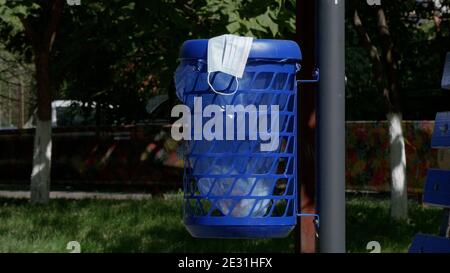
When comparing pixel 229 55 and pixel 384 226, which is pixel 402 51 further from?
pixel 229 55

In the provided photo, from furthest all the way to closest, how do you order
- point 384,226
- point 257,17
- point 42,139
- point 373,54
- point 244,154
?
1. point 42,139
2. point 373,54
3. point 257,17
4. point 384,226
5. point 244,154

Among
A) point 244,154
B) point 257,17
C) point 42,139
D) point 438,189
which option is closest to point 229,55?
point 244,154

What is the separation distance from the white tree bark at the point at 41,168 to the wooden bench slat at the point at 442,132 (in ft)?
45.3

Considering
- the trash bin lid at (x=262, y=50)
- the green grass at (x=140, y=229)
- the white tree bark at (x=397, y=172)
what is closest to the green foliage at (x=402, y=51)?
the white tree bark at (x=397, y=172)

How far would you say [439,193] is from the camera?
435cm

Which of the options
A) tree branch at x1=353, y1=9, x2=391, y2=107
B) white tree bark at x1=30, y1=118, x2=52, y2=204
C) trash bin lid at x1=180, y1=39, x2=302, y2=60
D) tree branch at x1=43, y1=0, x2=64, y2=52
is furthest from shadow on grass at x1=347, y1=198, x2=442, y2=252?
trash bin lid at x1=180, y1=39, x2=302, y2=60

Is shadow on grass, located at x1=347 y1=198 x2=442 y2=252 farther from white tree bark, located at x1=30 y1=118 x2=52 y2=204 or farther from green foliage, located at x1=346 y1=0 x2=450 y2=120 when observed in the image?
white tree bark, located at x1=30 y1=118 x2=52 y2=204

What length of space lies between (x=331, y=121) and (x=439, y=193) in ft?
5.40

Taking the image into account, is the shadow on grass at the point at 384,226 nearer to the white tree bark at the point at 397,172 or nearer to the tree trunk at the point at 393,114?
the white tree bark at the point at 397,172

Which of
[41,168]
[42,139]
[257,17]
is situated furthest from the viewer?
[42,139]
